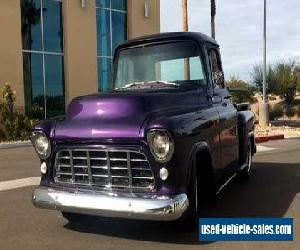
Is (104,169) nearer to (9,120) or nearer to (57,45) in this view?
(9,120)

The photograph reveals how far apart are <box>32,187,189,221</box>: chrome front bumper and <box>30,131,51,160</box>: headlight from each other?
49 centimetres

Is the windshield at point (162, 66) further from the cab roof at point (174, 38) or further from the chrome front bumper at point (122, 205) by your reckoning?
the chrome front bumper at point (122, 205)

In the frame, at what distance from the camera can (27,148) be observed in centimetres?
1573

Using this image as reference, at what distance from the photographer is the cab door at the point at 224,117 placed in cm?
693

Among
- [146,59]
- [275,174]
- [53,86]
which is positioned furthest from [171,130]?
[53,86]

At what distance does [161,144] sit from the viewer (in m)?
5.14

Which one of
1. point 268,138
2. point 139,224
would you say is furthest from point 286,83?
point 139,224

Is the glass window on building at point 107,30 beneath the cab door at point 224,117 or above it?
above

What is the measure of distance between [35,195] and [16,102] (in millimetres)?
14087

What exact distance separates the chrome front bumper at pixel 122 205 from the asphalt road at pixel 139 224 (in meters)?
0.46

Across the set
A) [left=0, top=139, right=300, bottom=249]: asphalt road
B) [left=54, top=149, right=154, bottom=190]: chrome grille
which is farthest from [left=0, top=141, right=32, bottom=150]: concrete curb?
[left=54, top=149, right=154, bottom=190]: chrome grille

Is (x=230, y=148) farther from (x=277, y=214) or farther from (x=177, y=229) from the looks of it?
(x=177, y=229)

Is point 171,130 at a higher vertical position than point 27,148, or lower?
higher

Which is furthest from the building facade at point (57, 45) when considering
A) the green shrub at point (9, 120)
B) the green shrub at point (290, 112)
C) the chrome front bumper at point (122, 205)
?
the green shrub at point (290, 112)
